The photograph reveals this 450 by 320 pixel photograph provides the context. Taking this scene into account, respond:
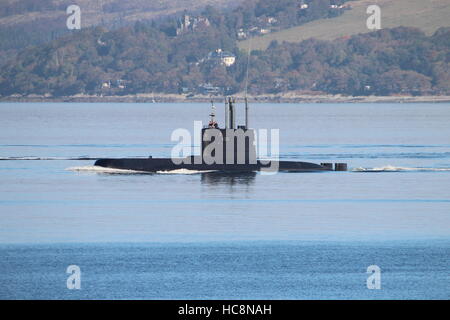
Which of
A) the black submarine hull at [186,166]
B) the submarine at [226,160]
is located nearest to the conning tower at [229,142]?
the submarine at [226,160]

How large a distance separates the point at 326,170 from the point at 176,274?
2677 centimetres

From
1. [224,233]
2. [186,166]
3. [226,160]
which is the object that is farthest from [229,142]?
[224,233]

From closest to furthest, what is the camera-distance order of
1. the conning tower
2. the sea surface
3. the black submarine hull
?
the sea surface < the conning tower < the black submarine hull

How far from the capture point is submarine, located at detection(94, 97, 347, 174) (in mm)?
45812

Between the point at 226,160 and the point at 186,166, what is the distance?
362 cm

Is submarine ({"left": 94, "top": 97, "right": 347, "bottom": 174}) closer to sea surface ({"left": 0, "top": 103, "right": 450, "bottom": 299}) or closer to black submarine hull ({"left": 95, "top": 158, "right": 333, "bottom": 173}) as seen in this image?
black submarine hull ({"left": 95, "top": 158, "right": 333, "bottom": 173})

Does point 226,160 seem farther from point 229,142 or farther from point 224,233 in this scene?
point 224,233

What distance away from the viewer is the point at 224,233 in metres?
33.3

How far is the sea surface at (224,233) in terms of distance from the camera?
85.2 ft

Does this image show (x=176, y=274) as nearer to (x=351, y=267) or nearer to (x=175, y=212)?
(x=351, y=267)

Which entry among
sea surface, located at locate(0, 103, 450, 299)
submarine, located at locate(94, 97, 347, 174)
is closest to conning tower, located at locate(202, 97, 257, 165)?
submarine, located at locate(94, 97, 347, 174)

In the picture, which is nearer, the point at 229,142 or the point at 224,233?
the point at 224,233
